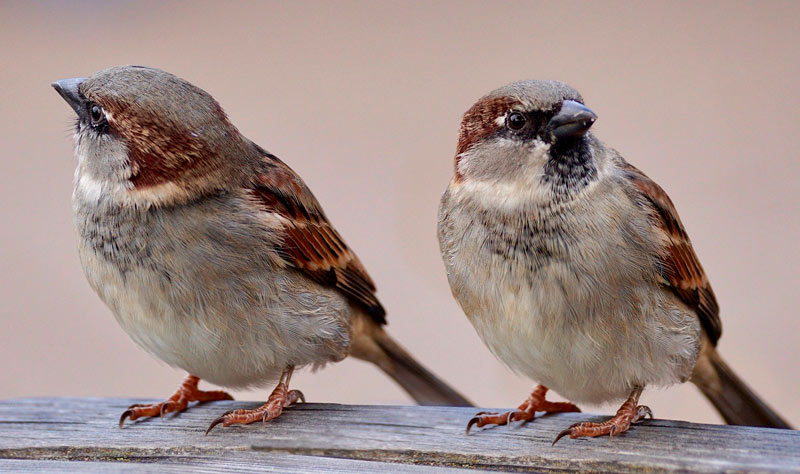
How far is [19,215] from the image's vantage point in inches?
256

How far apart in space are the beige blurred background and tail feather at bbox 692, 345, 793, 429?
1.91 meters

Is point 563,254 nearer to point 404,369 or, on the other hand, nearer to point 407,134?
point 404,369

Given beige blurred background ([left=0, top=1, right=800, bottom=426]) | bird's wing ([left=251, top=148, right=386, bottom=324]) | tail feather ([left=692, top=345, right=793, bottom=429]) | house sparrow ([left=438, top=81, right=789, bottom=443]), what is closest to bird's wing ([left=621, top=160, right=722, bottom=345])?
house sparrow ([left=438, top=81, right=789, bottom=443])

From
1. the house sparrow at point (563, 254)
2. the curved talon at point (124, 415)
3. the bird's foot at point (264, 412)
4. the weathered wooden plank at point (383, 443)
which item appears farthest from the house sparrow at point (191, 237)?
the house sparrow at point (563, 254)

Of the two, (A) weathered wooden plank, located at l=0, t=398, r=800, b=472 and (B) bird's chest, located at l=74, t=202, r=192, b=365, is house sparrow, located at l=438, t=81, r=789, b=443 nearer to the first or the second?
(A) weathered wooden plank, located at l=0, t=398, r=800, b=472

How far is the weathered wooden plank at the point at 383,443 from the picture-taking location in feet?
8.50

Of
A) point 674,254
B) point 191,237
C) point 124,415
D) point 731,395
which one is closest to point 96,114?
point 191,237

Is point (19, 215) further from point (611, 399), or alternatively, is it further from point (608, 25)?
point (611, 399)

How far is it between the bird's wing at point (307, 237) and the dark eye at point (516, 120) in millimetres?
712

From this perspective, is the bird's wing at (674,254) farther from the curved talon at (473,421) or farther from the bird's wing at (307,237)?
the bird's wing at (307,237)

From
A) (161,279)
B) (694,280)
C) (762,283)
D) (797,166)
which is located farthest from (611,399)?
(797,166)

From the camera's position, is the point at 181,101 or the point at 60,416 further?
the point at 60,416

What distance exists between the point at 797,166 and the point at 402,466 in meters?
4.22

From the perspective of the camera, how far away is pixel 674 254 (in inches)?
110
